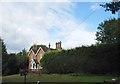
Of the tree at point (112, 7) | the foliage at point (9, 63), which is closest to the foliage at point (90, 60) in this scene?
the foliage at point (9, 63)

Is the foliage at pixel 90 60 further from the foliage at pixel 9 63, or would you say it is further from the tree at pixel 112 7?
the tree at pixel 112 7

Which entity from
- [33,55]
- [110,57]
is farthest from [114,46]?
[33,55]

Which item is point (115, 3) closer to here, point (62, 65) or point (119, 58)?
point (119, 58)

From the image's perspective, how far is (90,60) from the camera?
36.9 m

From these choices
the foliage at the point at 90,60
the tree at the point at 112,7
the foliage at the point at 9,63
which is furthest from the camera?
the foliage at the point at 9,63

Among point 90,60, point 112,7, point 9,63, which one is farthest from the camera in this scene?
point 9,63

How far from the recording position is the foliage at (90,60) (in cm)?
3506

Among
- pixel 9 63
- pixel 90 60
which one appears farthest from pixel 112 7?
pixel 9 63

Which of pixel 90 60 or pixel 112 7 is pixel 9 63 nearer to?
pixel 90 60

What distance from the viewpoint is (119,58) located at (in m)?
34.7

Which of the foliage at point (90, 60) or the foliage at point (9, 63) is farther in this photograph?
the foliage at point (9, 63)

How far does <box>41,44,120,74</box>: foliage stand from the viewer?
3506 centimetres

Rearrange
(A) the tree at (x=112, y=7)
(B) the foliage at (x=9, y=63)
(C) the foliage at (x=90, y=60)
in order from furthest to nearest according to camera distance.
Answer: (B) the foliage at (x=9, y=63)
(C) the foliage at (x=90, y=60)
(A) the tree at (x=112, y=7)

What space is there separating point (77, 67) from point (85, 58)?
1992 mm
